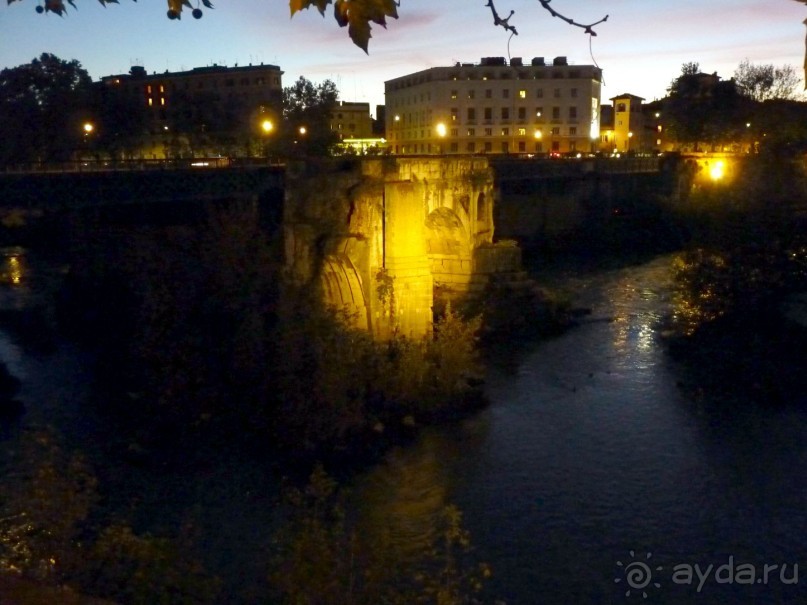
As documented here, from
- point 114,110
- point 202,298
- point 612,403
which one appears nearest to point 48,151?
point 114,110

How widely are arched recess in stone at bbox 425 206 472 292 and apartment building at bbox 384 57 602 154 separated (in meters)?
34.7

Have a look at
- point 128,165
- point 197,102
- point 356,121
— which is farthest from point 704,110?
point 128,165

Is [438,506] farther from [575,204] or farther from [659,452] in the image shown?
[575,204]

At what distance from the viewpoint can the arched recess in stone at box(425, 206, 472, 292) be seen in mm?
29438

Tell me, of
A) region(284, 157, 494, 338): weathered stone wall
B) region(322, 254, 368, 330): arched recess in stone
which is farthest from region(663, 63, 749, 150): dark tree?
region(322, 254, 368, 330): arched recess in stone

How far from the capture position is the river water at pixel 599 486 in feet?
40.4

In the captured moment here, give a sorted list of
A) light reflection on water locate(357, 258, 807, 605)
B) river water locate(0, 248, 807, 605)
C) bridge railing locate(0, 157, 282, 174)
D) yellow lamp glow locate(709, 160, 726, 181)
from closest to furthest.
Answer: river water locate(0, 248, 807, 605), light reflection on water locate(357, 258, 807, 605), bridge railing locate(0, 157, 282, 174), yellow lamp glow locate(709, 160, 726, 181)

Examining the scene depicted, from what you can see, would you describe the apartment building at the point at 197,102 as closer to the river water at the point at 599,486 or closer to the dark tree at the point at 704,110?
the dark tree at the point at 704,110

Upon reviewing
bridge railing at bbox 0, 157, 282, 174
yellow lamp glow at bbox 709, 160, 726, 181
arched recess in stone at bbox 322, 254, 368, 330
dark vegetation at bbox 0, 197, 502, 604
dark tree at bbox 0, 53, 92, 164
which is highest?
dark tree at bbox 0, 53, 92, 164

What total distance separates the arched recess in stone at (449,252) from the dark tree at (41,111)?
2045 centimetres

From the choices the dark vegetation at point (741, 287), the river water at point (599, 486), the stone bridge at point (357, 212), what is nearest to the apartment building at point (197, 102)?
the stone bridge at point (357, 212)

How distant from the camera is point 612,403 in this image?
19.8m

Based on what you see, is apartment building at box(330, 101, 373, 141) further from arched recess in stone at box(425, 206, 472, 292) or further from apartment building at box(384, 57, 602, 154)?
arched recess in stone at box(425, 206, 472, 292)

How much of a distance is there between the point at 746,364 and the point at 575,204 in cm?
2828
